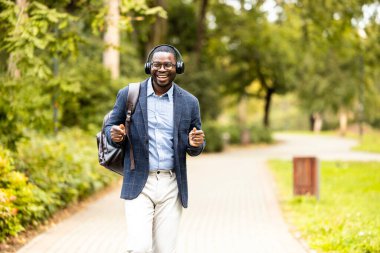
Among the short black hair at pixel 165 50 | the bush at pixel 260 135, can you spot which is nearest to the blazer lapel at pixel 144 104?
the short black hair at pixel 165 50

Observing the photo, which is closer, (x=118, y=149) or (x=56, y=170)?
(x=118, y=149)

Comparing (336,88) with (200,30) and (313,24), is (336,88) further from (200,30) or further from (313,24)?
(313,24)

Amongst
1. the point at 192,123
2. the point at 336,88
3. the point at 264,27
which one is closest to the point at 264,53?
the point at 264,27

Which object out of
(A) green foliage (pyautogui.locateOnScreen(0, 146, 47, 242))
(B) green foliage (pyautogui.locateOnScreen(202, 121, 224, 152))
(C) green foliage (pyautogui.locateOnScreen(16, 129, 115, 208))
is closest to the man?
(A) green foliage (pyautogui.locateOnScreen(0, 146, 47, 242))

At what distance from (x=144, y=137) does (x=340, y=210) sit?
698 cm

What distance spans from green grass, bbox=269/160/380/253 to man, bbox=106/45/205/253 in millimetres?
3243

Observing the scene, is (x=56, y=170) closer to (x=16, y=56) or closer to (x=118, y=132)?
(x=16, y=56)

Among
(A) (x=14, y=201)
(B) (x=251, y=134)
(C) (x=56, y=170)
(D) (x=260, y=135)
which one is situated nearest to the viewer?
(A) (x=14, y=201)

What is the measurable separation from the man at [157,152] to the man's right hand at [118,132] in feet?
0.11

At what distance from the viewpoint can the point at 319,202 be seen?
12.4 m

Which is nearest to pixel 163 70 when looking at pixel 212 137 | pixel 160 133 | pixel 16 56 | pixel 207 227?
pixel 160 133

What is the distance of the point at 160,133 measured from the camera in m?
4.68

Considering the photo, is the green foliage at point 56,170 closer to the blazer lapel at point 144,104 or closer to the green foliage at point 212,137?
the blazer lapel at point 144,104

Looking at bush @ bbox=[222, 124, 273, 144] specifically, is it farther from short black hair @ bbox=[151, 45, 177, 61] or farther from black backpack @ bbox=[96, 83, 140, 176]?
short black hair @ bbox=[151, 45, 177, 61]
